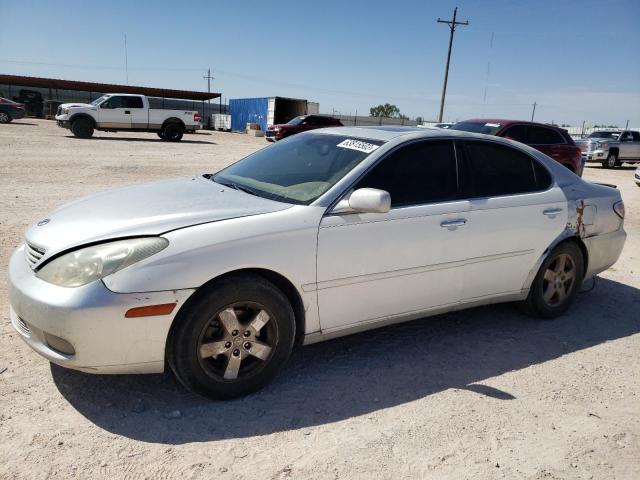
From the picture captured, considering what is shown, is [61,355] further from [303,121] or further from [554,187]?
[303,121]

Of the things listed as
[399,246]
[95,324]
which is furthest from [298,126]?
[95,324]

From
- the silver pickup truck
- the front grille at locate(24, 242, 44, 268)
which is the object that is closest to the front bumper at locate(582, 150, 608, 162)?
the silver pickup truck

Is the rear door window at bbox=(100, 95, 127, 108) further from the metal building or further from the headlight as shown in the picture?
the headlight

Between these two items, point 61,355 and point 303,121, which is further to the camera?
point 303,121

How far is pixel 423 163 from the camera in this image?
376 cm

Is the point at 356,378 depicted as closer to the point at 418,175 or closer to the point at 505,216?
the point at 418,175

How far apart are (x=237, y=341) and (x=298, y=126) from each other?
2492 centimetres

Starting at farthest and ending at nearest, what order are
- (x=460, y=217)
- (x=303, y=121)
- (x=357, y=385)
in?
1. (x=303, y=121)
2. (x=460, y=217)
3. (x=357, y=385)

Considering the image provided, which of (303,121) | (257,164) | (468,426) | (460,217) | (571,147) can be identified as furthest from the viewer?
(303,121)

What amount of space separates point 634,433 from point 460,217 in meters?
1.66

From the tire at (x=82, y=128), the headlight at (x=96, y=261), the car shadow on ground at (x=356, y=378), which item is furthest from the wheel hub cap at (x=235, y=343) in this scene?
the tire at (x=82, y=128)

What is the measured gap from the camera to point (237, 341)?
2.97 metres

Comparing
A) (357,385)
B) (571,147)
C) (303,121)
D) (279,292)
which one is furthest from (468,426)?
(303,121)

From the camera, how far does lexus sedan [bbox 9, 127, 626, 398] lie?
106 inches
